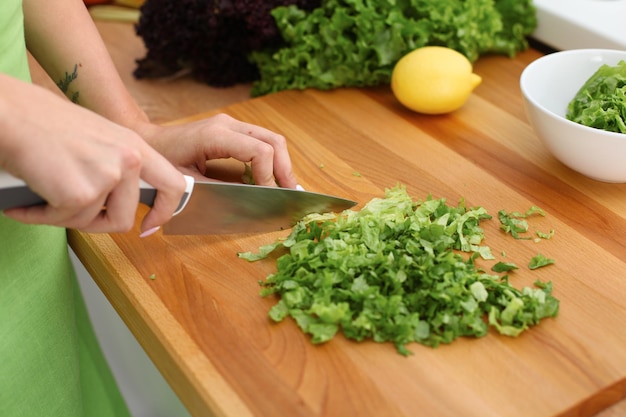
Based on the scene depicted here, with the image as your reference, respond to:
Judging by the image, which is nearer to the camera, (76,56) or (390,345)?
(390,345)

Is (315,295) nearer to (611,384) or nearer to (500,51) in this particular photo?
(611,384)

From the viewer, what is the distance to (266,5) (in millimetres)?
1489

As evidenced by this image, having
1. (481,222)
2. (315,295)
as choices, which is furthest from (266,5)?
(315,295)

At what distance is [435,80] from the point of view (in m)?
1.32

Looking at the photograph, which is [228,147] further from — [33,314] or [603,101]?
[603,101]

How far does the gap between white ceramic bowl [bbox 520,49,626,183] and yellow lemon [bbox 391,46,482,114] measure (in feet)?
0.42

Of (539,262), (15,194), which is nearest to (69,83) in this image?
(15,194)

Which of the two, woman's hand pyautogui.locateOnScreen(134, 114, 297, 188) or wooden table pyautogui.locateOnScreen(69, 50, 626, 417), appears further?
woman's hand pyautogui.locateOnScreen(134, 114, 297, 188)

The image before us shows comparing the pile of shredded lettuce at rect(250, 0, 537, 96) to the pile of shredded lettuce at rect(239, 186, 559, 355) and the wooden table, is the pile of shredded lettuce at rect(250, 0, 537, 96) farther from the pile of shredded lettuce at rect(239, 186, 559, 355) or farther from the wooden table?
the pile of shredded lettuce at rect(239, 186, 559, 355)

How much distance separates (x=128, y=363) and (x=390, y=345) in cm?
62

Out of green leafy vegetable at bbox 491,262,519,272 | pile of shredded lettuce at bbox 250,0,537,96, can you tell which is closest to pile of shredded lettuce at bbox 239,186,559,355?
green leafy vegetable at bbox 491,262,519,272

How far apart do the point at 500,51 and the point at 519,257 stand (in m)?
0.69

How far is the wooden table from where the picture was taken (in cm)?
84

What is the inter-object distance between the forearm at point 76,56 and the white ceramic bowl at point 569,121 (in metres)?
0.65
